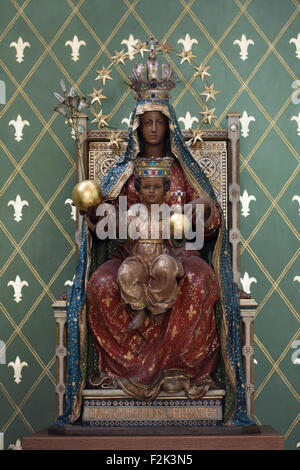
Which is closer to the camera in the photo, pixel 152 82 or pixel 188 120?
pixel 152 82

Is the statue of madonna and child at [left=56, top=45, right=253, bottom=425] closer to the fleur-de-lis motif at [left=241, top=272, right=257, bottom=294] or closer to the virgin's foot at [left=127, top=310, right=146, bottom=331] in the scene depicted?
the virgin's foot at [left=127, top=310, right=146, bottom=331]

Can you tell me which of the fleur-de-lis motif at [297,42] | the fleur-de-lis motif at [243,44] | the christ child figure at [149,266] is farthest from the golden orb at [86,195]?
the fleur-de-lis motif at [297,42]

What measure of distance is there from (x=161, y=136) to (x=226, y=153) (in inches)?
26.0

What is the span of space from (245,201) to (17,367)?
1.90 m

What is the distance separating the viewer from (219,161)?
16.1ft

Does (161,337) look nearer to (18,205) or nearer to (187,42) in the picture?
(18,205)

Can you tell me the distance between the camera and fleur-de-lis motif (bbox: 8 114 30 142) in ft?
17.2

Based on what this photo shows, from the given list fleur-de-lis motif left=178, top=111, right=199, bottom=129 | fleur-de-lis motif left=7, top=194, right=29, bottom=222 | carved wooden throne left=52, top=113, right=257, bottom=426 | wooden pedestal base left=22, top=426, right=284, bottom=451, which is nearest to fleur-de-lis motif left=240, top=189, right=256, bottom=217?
carved wooden throne left=52, top=113, right=257, bottom=426

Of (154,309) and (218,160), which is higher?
(218,160)

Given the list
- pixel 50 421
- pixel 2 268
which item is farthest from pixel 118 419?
pixel 2 268

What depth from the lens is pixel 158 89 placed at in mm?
4367

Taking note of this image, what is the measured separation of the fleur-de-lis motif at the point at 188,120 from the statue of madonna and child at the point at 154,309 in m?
0.79

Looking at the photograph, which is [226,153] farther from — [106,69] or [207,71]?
[106,69]

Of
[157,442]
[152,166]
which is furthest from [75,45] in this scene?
[157,442]
